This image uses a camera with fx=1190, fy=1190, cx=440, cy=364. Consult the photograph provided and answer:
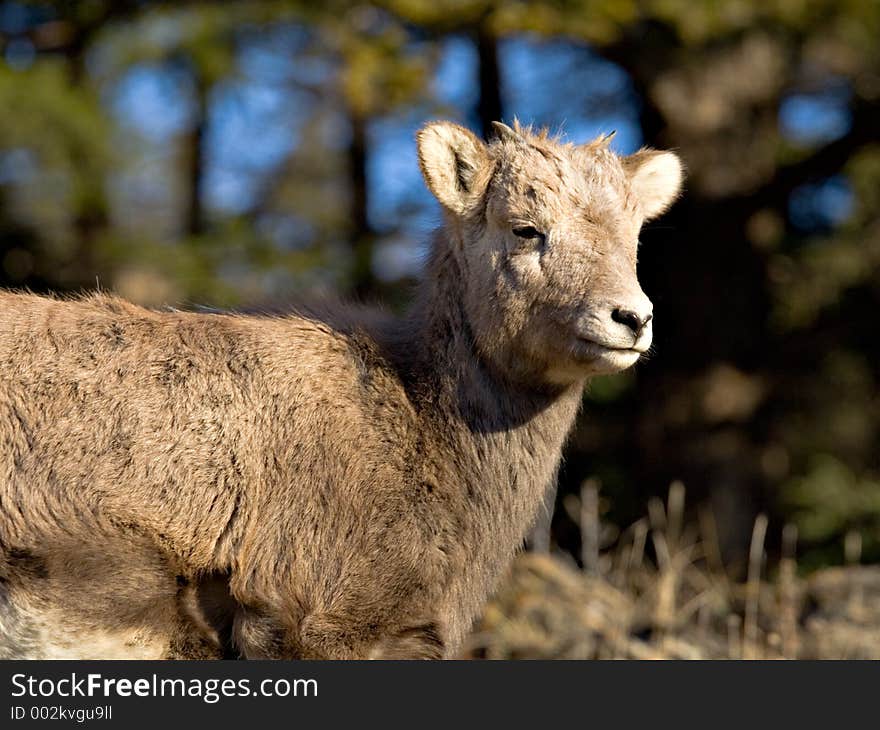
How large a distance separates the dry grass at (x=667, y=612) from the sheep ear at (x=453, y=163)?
335 cm

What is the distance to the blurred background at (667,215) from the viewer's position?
37.5 feet

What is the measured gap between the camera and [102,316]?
5.21 metres

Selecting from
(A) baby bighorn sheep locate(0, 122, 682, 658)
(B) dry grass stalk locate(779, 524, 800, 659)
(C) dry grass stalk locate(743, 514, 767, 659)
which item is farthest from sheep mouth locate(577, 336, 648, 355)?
(B) dry grass stalk locate(779, 524, 800, 659)

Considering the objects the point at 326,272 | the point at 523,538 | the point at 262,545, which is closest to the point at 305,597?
the point at 262,545

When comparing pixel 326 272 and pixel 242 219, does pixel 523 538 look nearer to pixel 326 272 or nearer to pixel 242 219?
pixel 326 272

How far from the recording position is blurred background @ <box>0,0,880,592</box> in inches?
450

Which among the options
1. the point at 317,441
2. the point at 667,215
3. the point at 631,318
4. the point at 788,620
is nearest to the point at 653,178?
the point at 631,318

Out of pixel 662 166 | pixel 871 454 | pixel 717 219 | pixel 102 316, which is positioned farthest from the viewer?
pixel 871 454

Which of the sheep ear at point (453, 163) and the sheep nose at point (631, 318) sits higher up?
the sheep ear at point (453, 163)

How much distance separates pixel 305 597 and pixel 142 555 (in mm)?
682

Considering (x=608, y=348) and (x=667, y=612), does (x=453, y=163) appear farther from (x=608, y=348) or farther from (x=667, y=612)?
(x=667, y=612)

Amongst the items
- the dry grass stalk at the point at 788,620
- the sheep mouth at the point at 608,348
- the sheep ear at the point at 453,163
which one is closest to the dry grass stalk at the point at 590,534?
the dry grass stalk at the point at 788,620

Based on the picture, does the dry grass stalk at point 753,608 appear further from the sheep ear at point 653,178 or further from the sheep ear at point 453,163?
the sheep ear at point 453,163

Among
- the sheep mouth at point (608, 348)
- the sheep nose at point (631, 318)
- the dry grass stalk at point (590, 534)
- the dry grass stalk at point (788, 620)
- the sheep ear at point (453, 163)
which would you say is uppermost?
the sheep ear at point (453, 163)
